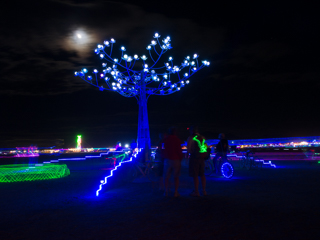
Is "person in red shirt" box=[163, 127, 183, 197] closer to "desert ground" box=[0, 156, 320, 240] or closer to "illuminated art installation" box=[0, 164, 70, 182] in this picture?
"desert ground" box=[0, 156, 320, 240]

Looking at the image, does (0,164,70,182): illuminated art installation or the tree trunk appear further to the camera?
the tree trunk

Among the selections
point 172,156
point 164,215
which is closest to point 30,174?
point 172,156

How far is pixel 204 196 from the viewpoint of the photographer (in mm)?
8273

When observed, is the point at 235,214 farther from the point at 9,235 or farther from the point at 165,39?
the point at 165,39

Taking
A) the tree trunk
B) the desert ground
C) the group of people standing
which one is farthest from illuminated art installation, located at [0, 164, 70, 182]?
the group of people standing

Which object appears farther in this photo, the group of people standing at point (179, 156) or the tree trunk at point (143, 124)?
the tree trunk at point (143, 124)

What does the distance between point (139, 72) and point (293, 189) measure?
9.67m

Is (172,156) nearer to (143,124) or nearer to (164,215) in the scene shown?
(164,215)

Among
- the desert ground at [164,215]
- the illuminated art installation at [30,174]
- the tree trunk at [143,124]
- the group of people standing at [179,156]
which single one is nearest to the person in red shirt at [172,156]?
the group of people standing at [179,156]

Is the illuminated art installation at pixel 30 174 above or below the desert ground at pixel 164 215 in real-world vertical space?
above

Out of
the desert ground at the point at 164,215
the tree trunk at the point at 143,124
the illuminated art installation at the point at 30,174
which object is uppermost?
the tree trunk at the point at 143,124

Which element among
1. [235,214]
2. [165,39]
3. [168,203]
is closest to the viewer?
[235,214]

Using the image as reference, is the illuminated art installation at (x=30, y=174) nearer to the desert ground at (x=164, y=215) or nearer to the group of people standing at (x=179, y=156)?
the desert ground at (x=164, y=215)

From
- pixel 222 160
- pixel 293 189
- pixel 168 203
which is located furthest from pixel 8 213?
pixel 222 160
